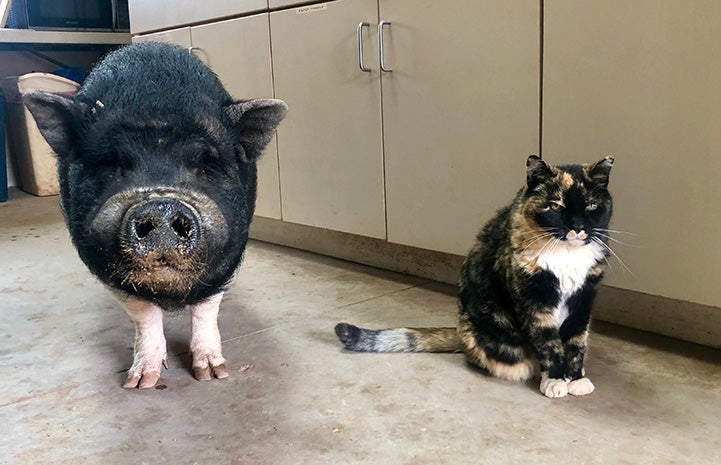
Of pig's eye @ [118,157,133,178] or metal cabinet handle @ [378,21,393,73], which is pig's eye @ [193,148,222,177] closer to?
pig's eye @ [118,157,133,178]

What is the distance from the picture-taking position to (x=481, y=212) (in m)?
2.44

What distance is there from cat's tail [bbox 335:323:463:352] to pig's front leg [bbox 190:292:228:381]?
37cm

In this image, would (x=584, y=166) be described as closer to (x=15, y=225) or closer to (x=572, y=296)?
(x=572, y=296)

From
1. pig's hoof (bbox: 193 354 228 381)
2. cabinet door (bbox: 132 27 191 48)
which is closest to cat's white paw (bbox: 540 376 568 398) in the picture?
pig's hoof (bbox: 193 354 228 381)

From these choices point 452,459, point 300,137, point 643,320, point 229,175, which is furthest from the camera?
point 300,137

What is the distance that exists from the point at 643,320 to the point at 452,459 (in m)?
1.04

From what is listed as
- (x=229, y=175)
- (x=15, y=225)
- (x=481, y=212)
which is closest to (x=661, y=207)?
(x=481, y=212)

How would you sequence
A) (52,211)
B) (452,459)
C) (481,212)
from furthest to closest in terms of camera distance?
(52,211) → (481,212) → (452,459)

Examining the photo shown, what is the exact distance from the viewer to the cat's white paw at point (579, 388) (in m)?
1.74

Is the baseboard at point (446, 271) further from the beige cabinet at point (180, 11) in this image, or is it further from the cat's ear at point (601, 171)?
the beige cabinet at point (180, 11)

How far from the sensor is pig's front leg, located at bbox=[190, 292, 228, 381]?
199cm

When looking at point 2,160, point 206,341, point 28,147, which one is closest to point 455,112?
point 206,341

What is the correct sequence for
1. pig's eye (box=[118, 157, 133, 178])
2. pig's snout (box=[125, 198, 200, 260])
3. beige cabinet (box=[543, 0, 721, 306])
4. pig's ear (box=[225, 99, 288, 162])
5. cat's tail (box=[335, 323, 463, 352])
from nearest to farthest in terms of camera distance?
1. pig's snout (box=[125, 198, 200, 260])
2. pig's eye (box=[118, 157, 133, 178])
3. pig's ear (box=[225, 99, 288, 162])
4. beige cabinet (box=[543, 0, 721, 306])
5. cat's tail (box=[335, 323, 463, 352])

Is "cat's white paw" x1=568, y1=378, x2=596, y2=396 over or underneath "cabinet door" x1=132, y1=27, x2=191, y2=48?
underneath
